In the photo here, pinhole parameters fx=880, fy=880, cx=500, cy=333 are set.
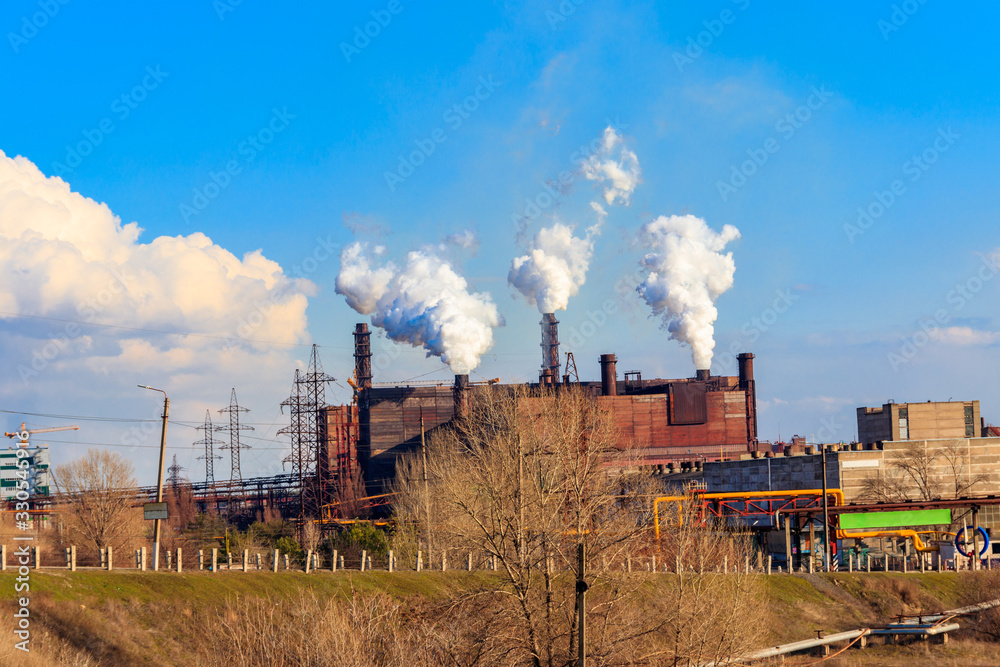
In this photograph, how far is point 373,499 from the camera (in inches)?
3602

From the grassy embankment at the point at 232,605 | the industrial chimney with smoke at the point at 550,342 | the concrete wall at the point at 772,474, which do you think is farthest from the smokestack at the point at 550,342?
the grassy embankment at the point at 232,605

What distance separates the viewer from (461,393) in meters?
92.4

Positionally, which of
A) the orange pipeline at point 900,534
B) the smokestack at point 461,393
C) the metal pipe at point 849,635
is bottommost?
the metal pipe at point 849,635

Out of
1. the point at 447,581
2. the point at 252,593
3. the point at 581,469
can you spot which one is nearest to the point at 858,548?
the point at 447,581

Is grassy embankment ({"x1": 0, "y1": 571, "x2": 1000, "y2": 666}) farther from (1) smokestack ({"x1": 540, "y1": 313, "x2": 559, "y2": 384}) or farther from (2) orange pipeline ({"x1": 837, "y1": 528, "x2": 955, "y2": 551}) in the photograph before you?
(1) smokestack ({"x1": 540, "y1": 313, "x2": 559, "y2": 384})

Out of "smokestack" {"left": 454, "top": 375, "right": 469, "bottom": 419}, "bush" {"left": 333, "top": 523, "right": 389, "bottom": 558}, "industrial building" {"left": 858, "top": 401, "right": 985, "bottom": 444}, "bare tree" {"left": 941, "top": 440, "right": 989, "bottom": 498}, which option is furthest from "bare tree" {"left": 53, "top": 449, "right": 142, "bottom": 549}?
"industrial building" {"left": 858, "top": 401, "right": 985, "bottom": 444}

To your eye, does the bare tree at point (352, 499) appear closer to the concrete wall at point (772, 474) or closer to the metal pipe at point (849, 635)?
the concrete wall at point (772, 474)

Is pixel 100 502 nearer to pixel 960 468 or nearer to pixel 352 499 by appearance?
pixel 352 499

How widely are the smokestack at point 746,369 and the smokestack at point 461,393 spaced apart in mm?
32013

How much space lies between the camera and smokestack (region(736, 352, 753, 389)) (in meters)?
101

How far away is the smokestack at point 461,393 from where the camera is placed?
295ft

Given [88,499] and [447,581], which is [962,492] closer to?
[447,581]

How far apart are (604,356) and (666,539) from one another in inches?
2000

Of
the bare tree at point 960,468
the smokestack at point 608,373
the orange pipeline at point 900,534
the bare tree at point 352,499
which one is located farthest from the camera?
the smokestack at point 608,373
